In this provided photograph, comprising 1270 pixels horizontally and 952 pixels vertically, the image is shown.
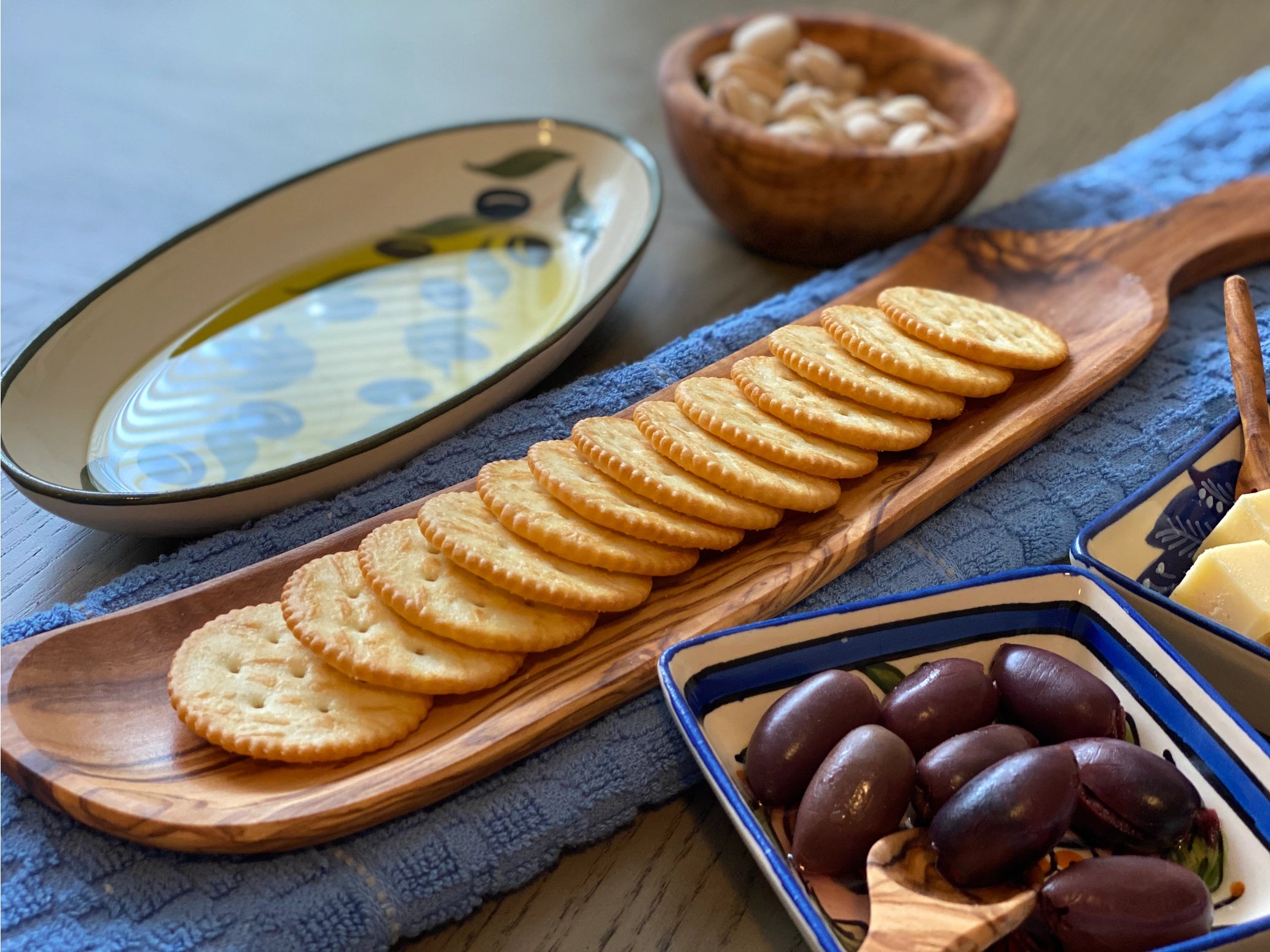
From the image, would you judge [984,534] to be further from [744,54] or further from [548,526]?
[744,54]

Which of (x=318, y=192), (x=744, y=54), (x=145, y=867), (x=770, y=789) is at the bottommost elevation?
(x=145, y=867)

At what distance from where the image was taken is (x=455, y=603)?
723 mm

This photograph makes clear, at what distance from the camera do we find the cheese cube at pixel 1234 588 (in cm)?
72

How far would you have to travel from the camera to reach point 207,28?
6.26 ft

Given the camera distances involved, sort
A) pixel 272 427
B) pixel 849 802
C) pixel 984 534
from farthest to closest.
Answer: pixel 272 427 → pixel 984 534 → pixel 849 802

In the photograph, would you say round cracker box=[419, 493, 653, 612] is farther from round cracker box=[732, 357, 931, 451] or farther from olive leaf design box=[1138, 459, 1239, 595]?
olive leaf design box=[1138, 459, 1239, 595]

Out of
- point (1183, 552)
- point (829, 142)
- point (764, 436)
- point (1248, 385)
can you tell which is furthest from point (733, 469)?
point (829, 142)

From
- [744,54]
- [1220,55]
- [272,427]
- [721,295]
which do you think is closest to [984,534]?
[721,295]

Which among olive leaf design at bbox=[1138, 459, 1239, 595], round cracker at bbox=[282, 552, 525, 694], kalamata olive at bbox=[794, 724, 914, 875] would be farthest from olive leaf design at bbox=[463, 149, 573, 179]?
kalamata olive at bbox=[794, 724, 914, 875]

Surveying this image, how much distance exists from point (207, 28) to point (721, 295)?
1.27 m

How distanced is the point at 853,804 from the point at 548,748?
226 mm

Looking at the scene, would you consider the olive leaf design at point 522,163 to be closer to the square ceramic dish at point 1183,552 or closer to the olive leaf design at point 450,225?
the olive leaf design at point 450,225

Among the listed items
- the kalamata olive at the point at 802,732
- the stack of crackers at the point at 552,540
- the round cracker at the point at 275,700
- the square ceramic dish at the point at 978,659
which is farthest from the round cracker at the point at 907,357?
the round cracker at the point at 275,700

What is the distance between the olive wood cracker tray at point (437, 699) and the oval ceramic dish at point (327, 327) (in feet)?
0.40
